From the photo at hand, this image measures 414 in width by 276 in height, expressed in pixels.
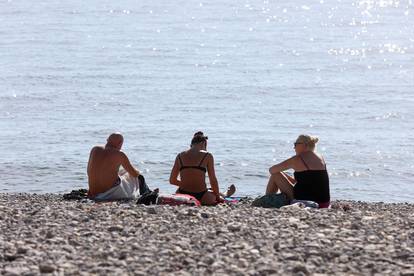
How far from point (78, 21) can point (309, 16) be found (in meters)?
13.1

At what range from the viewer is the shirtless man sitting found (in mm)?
12484

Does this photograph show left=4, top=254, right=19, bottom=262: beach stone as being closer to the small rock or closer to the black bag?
the small rock

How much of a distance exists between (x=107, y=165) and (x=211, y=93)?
718 inches

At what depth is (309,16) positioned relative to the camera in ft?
191

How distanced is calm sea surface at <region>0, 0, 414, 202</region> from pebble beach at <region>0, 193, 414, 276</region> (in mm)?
7723

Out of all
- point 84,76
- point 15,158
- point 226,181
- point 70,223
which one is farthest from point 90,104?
point 70,223

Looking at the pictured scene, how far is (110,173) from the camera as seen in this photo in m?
12.5

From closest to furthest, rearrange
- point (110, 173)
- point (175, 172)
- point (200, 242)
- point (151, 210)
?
point (200, 242) < point (151, 210) < point (175, 172) < point (110, 173)

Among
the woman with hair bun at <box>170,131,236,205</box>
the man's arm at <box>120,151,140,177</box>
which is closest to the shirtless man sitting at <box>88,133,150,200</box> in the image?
the man's arm at <box>120,151,140,177</box>

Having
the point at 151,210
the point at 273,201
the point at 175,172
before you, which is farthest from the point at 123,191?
the point at 151,210

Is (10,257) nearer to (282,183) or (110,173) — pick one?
(110,173)

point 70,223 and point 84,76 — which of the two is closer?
point 70,223

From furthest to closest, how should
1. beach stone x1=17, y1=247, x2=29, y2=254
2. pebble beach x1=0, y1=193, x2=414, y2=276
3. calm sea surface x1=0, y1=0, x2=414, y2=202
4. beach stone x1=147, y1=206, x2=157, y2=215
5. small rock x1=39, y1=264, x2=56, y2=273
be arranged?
calm sea surface x1=0, y1=0, x2=414, y2=202, beach stone x1=147, y1=206, x2=157, y2=215, beach stone x1=17, y1=247, x2=29, y2=254, pebble beach x1=0, y1=193, x2=414, y2=276, small rock x1=39, y1=264, x2=56, y2=273

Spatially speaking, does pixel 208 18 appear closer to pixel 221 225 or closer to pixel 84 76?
pixel 84 76
